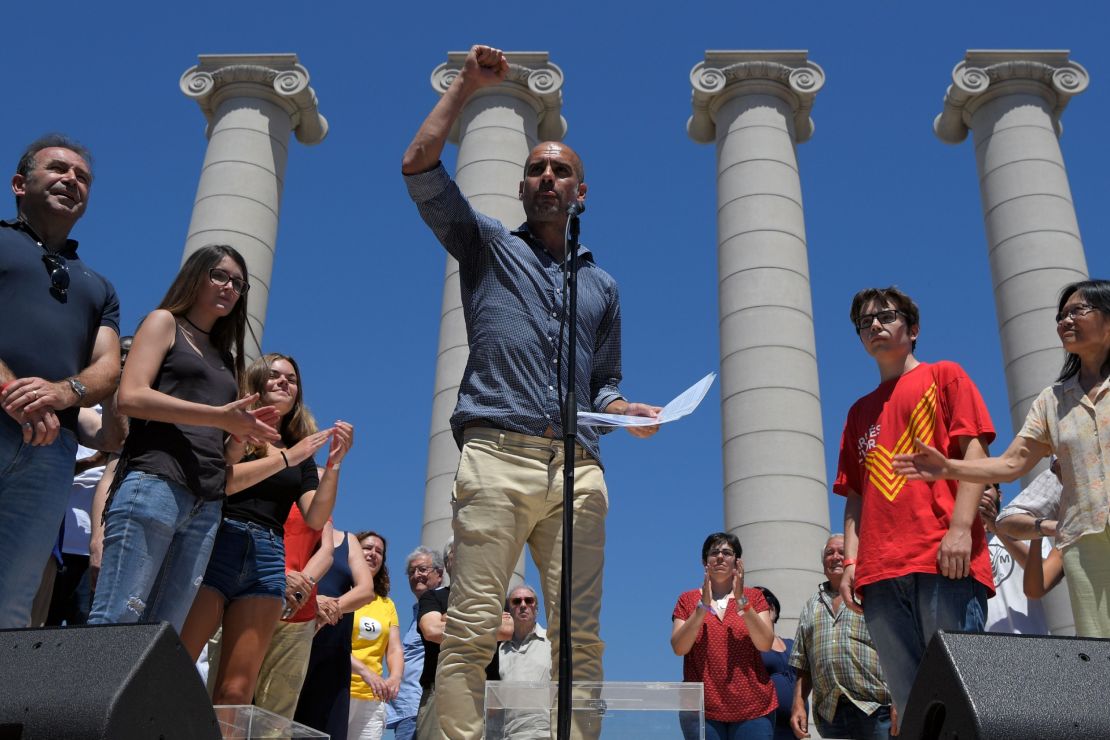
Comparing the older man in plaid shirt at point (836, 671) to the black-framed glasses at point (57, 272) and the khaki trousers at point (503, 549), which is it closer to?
the khaki trousers at point (503, 549)

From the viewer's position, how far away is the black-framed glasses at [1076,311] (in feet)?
20.4

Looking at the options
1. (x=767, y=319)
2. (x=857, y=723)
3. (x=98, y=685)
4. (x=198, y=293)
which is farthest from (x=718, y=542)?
(x=767, y=319)

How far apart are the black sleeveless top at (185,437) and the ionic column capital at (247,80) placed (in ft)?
63.5

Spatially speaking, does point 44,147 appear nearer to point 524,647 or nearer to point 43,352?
point 43,352

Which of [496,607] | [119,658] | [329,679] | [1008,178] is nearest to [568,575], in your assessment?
[496,607]

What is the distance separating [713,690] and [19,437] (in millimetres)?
5680

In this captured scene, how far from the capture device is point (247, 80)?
953 inches

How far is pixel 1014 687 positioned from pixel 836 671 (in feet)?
18.7

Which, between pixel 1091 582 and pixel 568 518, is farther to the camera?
pixel 1091 582

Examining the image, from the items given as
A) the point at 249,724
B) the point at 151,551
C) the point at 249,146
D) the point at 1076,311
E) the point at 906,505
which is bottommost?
the point at 249,724

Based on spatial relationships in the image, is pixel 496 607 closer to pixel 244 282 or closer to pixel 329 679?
pixel 244 282

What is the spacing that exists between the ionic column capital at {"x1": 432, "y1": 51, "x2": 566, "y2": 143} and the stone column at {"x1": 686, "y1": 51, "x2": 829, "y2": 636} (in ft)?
9.27

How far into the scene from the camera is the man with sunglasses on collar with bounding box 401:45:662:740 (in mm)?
5340

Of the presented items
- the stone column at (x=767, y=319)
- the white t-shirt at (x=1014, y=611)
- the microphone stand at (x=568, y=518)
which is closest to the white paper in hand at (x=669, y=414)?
the microphone stand at (x=568, y=518)
